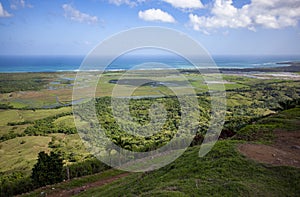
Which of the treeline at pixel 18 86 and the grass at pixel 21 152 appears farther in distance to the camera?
the treeline at pixel 18 86

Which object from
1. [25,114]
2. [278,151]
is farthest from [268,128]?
[25,114]

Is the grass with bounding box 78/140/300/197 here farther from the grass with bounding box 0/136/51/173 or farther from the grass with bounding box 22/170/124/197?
the grass with bounding box 0/136/51/173

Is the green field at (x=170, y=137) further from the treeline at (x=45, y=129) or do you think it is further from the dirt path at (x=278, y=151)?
the dirt path at (x=278, y=151)

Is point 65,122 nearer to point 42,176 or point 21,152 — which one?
point 21,152

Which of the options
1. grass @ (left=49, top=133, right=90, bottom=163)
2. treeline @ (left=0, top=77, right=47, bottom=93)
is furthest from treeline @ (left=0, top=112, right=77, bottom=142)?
treeline @ (left=0, top=77, right=47, bottom=93)

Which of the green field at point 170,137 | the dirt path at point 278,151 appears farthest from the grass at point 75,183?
the dirt path at point 278,151
